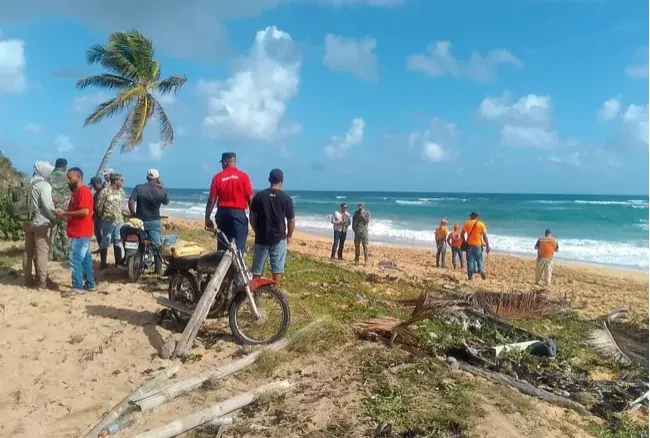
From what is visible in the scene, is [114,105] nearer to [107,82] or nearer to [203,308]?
[107,82]

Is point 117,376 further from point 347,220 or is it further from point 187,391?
point 347,220

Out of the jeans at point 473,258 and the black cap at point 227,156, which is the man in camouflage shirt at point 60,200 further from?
the jeans at point 473,258

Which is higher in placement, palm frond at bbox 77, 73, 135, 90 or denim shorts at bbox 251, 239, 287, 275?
palm frond at bbox 77, 73, 135, 90

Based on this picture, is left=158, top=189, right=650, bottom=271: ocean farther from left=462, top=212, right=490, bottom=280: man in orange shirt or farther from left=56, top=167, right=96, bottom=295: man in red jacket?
left=56, top=167, right=96, bottom=295: man in red jacket

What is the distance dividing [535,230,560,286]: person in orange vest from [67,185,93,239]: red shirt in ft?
35.6

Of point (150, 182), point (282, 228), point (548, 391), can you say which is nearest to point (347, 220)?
point (150, 182)

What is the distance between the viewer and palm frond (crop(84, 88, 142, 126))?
1798 cm

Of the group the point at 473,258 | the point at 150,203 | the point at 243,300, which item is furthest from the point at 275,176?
the point at 473,258

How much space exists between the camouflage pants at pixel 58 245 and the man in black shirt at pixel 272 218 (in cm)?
487

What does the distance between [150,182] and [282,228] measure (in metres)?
2.95

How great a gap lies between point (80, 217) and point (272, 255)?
278 centimetres

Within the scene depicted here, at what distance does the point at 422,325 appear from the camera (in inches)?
276

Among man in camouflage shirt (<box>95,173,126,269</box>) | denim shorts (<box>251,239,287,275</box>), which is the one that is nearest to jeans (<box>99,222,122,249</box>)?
man in camouflage shirt (<box>95,173,126,269</box>)

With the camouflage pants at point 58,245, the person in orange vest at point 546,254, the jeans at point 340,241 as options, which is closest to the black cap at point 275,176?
the camouflage pants at point 58,245
